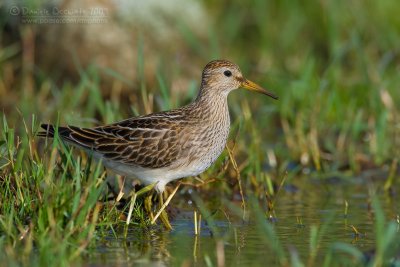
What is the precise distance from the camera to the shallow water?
271 inches

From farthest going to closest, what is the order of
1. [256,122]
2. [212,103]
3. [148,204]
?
[256,122] → [212,103] → [148,204]

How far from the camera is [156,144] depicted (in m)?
8.48

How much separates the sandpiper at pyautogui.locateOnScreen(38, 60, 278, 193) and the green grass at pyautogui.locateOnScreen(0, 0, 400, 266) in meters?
0.24

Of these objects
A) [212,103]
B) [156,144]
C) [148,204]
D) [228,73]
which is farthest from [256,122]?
[148,204]

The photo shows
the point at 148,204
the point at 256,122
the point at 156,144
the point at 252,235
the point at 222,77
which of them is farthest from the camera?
the point at 256,122

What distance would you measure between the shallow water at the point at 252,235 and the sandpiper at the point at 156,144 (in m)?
0.51

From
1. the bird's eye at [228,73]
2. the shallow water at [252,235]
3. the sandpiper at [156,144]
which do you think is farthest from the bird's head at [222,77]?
the shallow water at [252,235]

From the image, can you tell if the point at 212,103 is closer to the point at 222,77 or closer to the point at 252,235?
the point at 222,77

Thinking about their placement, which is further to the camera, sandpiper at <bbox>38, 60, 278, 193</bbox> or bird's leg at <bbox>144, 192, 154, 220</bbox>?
sandpiper at <bbox>38, 60, 278, 193</bbox>

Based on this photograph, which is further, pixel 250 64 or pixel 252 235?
pixel 250 64

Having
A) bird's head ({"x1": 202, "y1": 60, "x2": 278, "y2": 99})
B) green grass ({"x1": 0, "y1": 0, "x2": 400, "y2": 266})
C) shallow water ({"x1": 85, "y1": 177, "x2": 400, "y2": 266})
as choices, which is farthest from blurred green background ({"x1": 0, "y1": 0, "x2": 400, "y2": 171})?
bird's head ({"x1": 202, "y1": 60, "x2": 278, "y2": 99})

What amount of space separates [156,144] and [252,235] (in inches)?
51.1

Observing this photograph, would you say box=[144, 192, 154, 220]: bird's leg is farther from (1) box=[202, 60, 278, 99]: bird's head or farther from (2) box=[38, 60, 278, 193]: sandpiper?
(1) box=[202, 60, 278, 99]: bird's head

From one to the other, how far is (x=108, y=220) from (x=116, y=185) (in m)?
1.71
